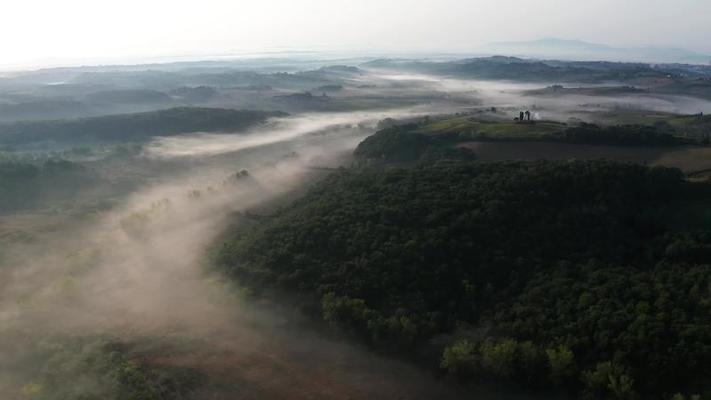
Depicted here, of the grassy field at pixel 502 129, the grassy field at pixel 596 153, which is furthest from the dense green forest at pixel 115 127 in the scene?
the grassy field at pixel 596 153

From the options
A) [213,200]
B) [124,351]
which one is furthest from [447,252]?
[213,200]

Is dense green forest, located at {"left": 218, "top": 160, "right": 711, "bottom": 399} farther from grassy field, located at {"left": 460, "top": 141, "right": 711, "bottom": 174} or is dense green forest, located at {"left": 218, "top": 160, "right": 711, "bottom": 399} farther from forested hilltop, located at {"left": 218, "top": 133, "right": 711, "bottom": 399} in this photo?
grassy field, located at {"left": 460, "top": 141, "right": 711, "bottom": 174}

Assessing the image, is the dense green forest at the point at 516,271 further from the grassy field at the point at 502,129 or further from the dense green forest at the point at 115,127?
the dense green forest at the point at 115,127

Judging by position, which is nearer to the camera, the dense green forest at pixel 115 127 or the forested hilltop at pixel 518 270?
the forested hilltop at pixel 518 270

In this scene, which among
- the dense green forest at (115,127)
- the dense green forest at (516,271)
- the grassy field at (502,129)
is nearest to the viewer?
the dense green forest at (516,271)

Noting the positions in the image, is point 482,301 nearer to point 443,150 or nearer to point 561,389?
point 561,389

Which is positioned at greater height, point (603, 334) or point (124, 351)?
point (603, 334)

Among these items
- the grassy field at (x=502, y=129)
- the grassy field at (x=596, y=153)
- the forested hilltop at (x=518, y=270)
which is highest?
the grassy field at (x=502, y=129)
